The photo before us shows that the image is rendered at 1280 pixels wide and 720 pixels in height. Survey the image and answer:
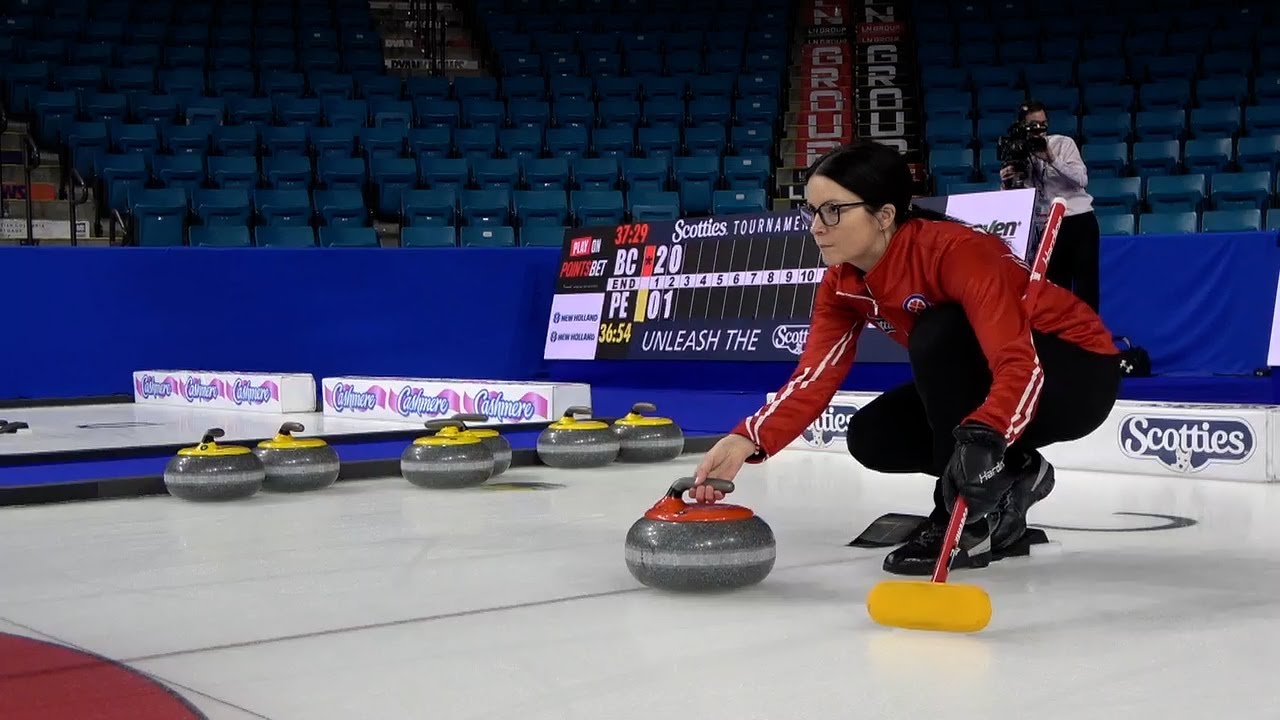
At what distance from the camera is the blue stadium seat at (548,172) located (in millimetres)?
12844

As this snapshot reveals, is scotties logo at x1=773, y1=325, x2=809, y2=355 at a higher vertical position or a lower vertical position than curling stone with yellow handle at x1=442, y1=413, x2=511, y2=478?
higher

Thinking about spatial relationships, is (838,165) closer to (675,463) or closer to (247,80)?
(675,463)

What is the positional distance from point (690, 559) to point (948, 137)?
459 inches

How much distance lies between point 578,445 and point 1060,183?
259cm

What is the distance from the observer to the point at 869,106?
56.7ft

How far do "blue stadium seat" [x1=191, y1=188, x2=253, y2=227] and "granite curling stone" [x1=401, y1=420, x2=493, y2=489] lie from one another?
7.00 meters

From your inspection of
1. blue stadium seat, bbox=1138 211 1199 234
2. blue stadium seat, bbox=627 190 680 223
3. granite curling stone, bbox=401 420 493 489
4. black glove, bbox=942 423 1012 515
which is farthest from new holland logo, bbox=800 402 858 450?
blue stadium seat, bbox=627 190 680 223

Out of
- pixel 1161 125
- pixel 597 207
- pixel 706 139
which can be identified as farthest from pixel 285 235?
pixel 1161 125

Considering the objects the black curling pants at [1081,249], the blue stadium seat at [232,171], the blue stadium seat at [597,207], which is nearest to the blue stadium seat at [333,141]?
the blue stadium seat at [232,171]

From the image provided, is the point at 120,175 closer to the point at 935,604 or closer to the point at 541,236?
the point at 541,236

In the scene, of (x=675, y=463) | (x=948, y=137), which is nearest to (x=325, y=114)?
(x=948, y=137)

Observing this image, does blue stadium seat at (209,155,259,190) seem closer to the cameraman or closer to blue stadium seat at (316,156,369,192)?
blue stadium seat at (316,156,369,192)

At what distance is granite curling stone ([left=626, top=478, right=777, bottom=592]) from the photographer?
276 cm

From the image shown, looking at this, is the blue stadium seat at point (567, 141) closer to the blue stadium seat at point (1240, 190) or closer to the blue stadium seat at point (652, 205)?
the blue stadium seat at point (652, 205)
